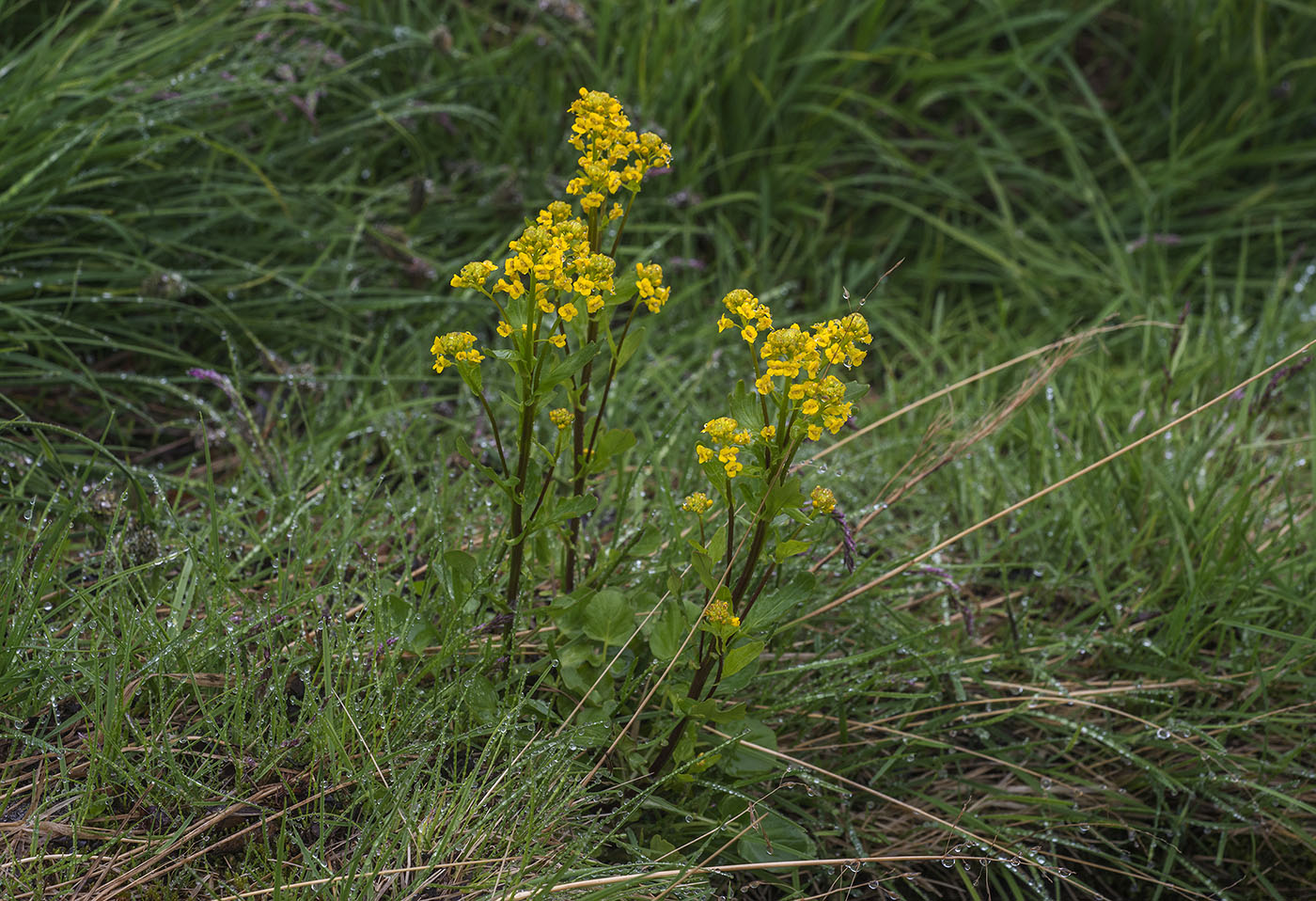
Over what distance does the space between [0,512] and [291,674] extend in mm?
651

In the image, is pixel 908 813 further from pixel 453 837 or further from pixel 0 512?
pixel 0 512

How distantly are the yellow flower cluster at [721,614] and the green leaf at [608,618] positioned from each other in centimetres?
20

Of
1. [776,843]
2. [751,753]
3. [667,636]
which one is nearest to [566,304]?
[667,636]

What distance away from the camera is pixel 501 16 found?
3232 mm

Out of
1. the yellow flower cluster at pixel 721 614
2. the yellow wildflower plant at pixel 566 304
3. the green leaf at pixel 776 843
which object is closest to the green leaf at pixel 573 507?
the yellow wildflower plant at pixel 566 304

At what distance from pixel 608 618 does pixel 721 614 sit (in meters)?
0.24

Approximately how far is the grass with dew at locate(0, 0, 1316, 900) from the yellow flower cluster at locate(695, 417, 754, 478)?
35 cm

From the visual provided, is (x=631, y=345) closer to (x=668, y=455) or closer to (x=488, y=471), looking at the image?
(x=488, y=471)

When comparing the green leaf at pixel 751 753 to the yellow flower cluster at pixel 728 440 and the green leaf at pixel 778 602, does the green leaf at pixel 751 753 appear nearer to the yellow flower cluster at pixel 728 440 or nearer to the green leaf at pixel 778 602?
the green leaf at pixel 778 602

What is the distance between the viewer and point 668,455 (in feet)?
7.61

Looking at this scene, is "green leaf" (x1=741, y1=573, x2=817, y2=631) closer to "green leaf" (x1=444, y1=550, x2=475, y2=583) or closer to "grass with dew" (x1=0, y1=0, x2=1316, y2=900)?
"grass with dew" (x1=0, y1=0, x2=1316, y2=900)

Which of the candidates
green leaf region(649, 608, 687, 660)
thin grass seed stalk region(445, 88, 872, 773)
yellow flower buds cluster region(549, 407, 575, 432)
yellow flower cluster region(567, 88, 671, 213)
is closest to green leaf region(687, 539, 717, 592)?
thin grass seed stalk region(445, 88, 872, 773)

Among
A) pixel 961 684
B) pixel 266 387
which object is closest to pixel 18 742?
pixel 266 387

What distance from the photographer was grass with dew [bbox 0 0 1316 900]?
1.52 m
